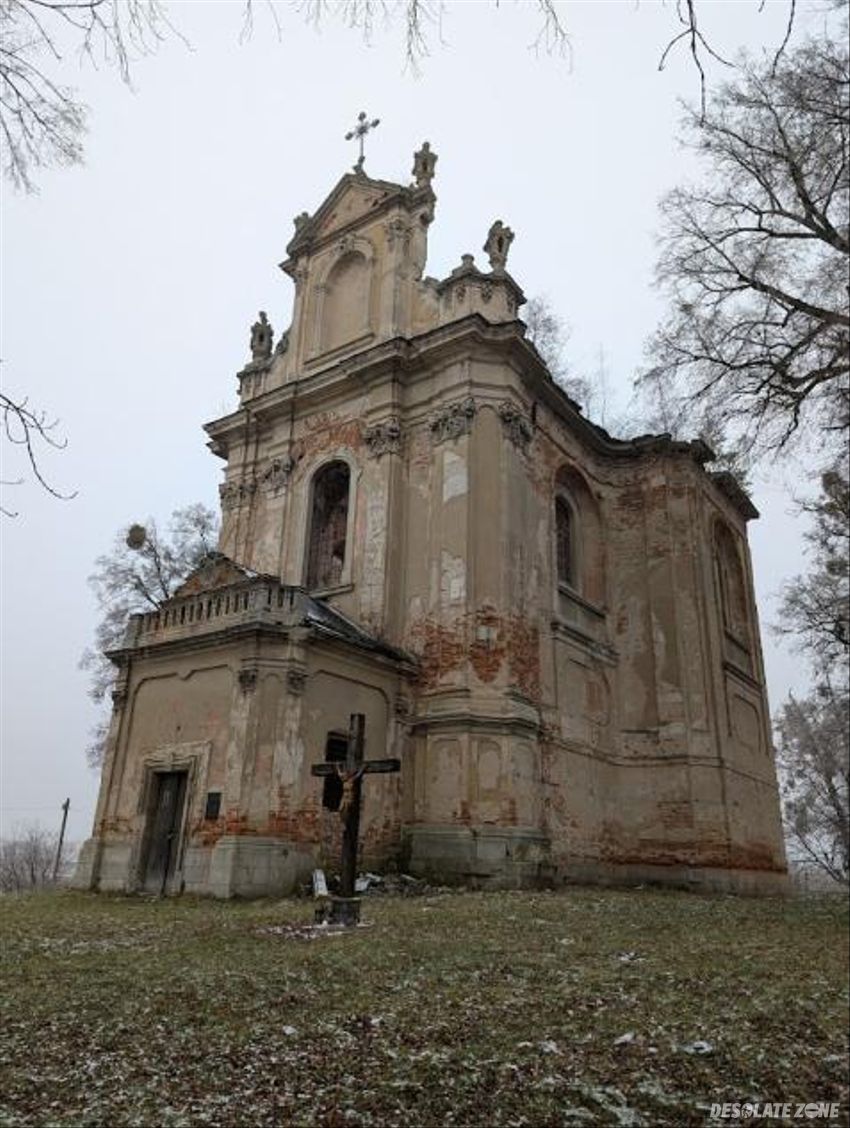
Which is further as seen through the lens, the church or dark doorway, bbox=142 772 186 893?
the church

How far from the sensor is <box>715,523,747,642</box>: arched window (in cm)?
2408

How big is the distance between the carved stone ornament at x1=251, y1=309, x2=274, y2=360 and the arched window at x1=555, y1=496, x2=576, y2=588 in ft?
30.2

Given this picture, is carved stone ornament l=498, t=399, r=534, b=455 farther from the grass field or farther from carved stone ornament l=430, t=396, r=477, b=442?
the grass field

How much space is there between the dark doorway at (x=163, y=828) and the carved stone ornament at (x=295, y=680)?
102 inches

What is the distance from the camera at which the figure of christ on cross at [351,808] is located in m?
9.49

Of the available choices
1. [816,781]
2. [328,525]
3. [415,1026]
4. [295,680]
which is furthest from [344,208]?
[816,781]

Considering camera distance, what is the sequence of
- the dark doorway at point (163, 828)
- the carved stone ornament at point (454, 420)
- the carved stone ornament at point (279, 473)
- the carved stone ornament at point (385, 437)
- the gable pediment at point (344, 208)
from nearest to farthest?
1. the dark doorway at point (163, 828)
2. the carved stone ornament at point (454, 420)
3. the carved stone ornament at point (385, 437)
4. the carved stone ornament at point (279, 473)
5. the gable pediment at point (344, 208)

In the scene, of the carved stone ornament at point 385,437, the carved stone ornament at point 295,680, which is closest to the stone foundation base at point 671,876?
the carved stone ornament at point 295,680

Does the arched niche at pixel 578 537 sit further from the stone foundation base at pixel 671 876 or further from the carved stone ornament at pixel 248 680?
the carved stone ornament at pixel 248 680

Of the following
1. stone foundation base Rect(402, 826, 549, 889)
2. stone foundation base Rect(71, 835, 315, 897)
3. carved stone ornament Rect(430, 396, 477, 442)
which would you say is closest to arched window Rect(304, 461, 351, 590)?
carved stone ornament Rect(430, 396, 477, 442)

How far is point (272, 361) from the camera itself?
891 inches

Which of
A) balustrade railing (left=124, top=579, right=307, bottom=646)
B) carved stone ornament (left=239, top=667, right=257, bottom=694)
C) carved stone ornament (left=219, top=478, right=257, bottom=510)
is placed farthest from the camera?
carved stone ornament (left=219, top=478, right=257, bottom=510)

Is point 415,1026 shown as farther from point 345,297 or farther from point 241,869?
point 345,297

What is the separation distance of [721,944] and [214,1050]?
5694 millimetres
